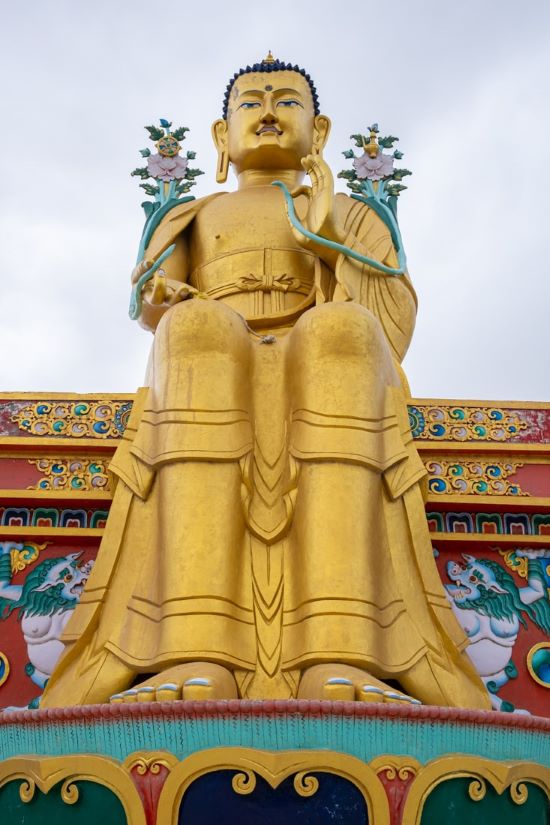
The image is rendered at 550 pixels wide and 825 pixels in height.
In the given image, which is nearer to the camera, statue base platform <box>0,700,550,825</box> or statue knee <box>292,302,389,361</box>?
statue base platform <box>0,700,550,825</box>

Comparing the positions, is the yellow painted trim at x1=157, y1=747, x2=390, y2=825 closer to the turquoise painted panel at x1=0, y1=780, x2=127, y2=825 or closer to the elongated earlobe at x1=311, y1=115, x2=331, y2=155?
the turquoise painted panel at x1=0, y1=780, x2=127, y2=825

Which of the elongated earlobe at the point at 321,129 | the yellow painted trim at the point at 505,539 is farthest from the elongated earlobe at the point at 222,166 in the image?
the yellow painted trim at the point at 505,539

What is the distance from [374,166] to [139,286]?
1.55m

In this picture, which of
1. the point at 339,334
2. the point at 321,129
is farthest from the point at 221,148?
the point at 339,334

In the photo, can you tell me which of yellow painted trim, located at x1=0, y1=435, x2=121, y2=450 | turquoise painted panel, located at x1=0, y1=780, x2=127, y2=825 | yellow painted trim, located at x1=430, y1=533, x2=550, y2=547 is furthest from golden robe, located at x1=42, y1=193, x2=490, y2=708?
yellow painted trim, located at x1=430, y1=533, x2=550, y2=547

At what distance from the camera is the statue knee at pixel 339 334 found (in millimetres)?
4938

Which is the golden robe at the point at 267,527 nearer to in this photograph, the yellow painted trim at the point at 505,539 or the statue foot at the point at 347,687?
the statue foot at the point at 347,687

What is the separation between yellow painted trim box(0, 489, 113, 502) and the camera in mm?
5734

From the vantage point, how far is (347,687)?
4.09 meters

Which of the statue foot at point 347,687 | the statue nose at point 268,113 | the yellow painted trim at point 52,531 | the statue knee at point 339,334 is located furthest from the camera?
the statue nose at point 268,113

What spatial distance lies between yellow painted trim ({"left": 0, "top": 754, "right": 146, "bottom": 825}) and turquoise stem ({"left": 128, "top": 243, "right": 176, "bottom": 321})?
9.00 feet

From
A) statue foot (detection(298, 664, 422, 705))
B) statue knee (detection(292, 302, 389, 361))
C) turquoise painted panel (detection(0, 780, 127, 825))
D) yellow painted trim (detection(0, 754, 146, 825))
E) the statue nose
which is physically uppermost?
the statue nose

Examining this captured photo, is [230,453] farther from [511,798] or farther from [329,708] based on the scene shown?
[511,798]

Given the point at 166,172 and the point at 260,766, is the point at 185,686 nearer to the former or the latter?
the point at 260,766
